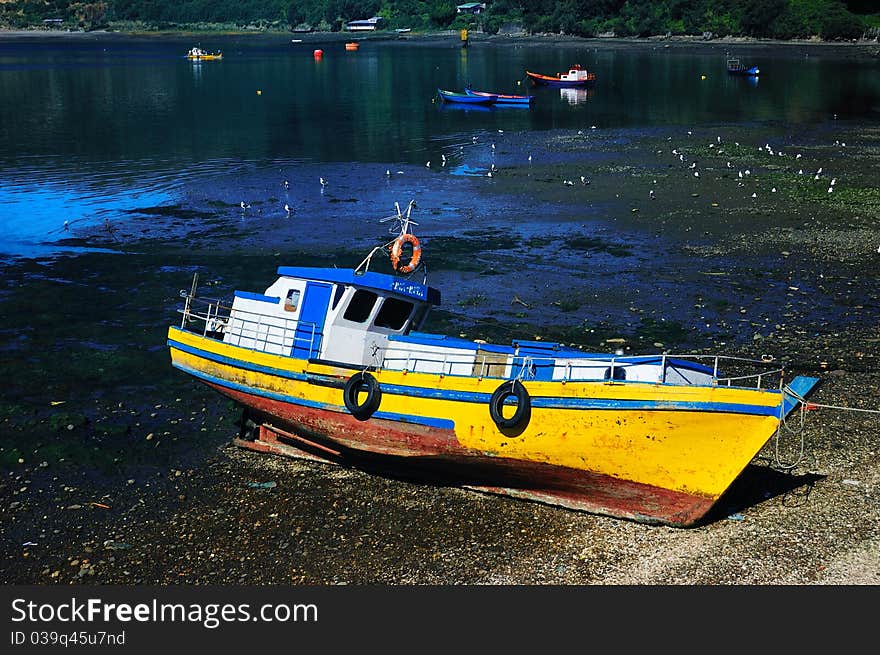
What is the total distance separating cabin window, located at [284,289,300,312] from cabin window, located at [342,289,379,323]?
0.99 meters

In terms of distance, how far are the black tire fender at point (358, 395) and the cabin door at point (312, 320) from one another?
1.18m

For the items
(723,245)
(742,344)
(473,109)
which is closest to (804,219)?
(723,245)

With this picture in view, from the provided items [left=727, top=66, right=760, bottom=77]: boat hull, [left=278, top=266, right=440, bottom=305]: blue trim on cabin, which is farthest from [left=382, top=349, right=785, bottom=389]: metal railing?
[left=727, top=66, right=760, bottom=77]: boat hull

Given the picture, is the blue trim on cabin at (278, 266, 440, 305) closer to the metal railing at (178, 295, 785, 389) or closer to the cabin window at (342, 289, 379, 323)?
the cabin window at (342, 289, 379, 323)

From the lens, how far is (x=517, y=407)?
15.0 m

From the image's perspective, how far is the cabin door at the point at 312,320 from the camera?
1720 centimetres

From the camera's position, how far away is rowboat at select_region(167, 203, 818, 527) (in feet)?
46.8

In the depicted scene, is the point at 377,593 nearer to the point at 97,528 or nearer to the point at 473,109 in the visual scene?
the point at 97,528

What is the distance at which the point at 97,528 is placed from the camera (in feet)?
49.9

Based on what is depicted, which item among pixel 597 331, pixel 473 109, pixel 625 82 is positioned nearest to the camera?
pixel 597 331

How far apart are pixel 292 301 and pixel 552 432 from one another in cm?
556

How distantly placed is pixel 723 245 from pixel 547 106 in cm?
4521

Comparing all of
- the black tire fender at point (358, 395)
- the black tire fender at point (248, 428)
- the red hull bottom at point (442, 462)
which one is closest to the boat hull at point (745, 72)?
the black tire fender at point (248, 428)

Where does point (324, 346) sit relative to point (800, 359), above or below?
above
